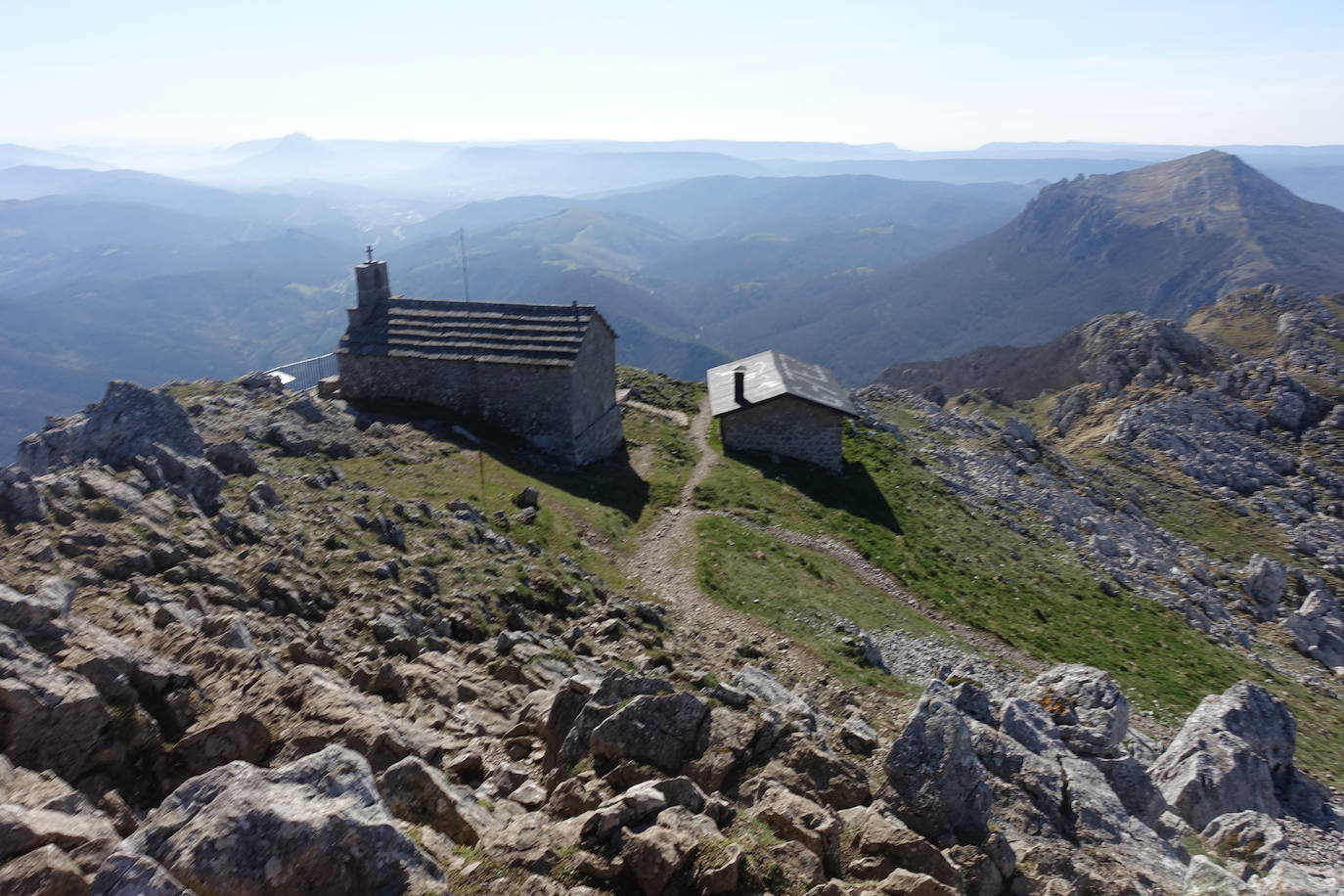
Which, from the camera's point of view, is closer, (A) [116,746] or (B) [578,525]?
(A) [116,746]

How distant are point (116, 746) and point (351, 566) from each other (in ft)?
30.3

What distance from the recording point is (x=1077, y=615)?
33438 millimetres

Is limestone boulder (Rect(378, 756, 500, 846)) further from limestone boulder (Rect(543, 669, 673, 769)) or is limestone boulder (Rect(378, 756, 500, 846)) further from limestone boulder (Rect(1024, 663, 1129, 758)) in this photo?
limestone boulder (Rect(1024, 663, 1129, 758))

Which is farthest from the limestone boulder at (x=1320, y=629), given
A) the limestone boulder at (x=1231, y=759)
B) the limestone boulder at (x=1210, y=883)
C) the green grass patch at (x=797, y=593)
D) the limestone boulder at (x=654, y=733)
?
the limestone boulder at (x=654, y=733)

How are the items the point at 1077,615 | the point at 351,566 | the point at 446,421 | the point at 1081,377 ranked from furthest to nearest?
the point at 1081,377 → the point at 446,421 → the point at 1077,615 → the point at 351,566

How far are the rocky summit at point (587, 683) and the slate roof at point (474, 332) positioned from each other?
4416 millimetres

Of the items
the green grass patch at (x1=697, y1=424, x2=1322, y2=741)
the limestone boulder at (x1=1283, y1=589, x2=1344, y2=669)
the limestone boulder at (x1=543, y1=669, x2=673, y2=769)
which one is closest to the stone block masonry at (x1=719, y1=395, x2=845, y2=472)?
the green grass patch at (x1=697, y1=424, x2=1322, y2=741)

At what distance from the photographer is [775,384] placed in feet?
147

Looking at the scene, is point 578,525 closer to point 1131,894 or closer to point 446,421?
point 446,421

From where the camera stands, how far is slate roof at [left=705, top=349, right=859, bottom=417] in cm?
Answer: 4366

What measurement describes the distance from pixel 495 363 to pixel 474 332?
3.06 m

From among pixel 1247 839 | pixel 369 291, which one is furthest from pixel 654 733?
pixel 369 291

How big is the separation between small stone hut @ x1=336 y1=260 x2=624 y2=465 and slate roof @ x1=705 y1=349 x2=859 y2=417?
24.6 feet

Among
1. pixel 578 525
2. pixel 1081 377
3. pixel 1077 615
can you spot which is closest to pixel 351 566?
pixel 578 525
